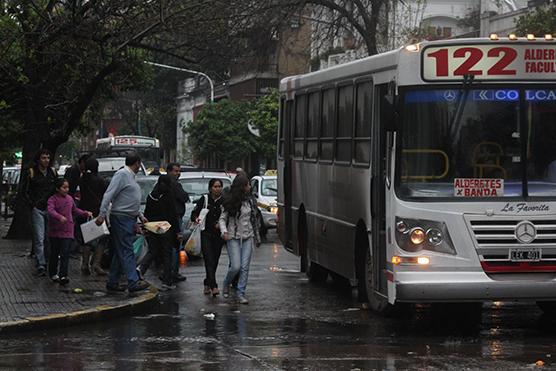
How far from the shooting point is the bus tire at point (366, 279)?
1325 centimetres

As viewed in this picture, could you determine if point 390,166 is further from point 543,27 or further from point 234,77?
point 234,77

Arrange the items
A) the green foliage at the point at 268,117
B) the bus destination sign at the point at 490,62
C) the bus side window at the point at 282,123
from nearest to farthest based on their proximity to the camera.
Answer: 1. the bus destination sign at the point at 490,62
2. the bus side window at the point at 282,123
3. the green foliage at the point at 268,117

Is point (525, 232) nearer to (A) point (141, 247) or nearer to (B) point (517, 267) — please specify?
(B) point (517, 267)

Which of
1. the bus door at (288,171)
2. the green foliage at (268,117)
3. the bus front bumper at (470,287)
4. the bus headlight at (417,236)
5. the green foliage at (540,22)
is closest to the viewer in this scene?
the bus front bumper at (470,287)

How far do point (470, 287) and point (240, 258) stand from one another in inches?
170

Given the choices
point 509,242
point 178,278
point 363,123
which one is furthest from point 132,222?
point 509,242

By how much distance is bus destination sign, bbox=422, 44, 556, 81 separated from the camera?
11602 millimetres

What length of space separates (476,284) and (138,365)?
3510mm

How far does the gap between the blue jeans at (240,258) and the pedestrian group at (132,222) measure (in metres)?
0.01

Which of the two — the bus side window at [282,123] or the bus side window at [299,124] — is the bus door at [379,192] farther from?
the bus side window at [282,123]

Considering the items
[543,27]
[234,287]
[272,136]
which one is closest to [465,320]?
[234,287]

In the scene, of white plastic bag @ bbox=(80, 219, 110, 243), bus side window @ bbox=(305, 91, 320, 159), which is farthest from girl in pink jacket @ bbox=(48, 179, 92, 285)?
bus side window @ bbox=(305, 91, 320, 159)

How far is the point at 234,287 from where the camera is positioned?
1653 centimetres

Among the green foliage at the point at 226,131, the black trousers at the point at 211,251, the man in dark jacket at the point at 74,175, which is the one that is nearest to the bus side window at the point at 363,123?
the black trousers at the point at 211,251
